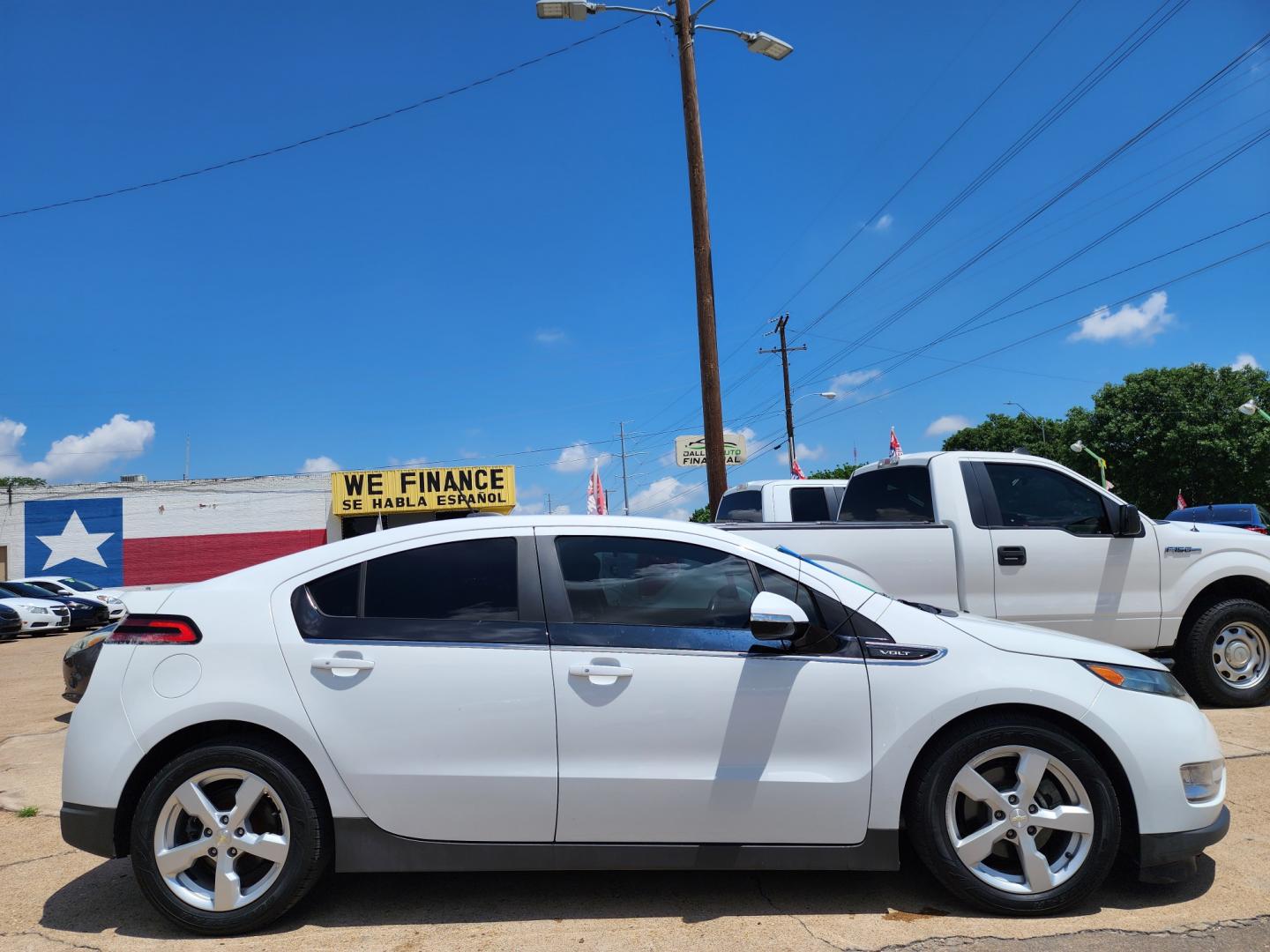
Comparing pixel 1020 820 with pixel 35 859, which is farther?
pixel 35 859

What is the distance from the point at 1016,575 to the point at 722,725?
13.4 feet

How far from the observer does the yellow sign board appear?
3622 centimetres

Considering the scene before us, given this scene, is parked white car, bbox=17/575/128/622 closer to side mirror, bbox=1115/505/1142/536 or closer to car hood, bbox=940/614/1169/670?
side mirror, bbox=1115/505/1142/536

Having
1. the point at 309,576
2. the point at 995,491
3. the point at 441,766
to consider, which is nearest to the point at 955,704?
the point at 441,766

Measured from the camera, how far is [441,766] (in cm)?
328

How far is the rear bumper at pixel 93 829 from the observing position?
3.28 metres

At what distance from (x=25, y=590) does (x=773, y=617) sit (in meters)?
25.3

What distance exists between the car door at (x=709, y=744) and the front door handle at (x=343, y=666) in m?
0.74

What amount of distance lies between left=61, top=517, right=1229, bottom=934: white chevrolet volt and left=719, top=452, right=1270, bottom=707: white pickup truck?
2.94 m

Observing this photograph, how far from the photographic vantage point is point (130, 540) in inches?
1426

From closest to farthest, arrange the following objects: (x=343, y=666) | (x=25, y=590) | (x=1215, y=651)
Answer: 1. (x=343, y=666)
2. (x=1215, y=651)
3. (x=25, y=590)

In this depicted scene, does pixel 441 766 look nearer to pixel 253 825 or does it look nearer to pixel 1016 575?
pixel 253 825

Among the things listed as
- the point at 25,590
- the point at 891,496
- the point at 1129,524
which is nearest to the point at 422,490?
the point at 25,590

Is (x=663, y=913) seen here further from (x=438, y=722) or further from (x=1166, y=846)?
(x=1166, y=846)
